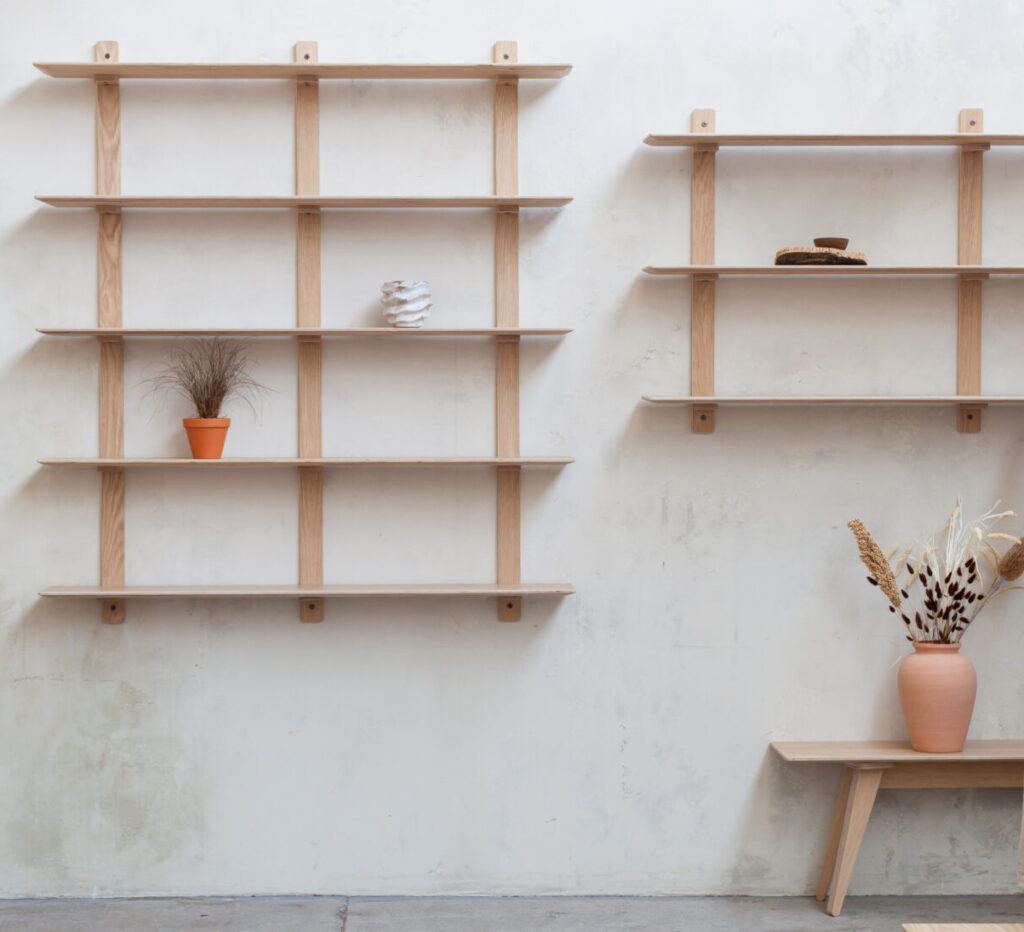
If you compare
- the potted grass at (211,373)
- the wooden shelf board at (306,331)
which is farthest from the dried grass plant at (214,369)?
the wooden shelf board at (306,331)

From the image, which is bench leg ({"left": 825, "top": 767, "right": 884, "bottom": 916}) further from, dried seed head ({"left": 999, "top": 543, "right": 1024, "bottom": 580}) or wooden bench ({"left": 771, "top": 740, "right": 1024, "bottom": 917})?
dried seed head ({"left": 999, "top": 543, "right": 1024, "bottom": 580})

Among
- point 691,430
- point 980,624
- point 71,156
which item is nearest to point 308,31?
point 71,156

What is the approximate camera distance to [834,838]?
321 cm

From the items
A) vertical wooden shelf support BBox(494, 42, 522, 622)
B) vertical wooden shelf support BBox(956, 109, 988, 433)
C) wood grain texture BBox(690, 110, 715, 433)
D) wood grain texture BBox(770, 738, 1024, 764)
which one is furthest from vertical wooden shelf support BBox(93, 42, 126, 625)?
vertical wooden shelf support BBox(956, 109, 988, 433)

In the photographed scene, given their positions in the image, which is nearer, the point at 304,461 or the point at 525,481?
the point at 304,461

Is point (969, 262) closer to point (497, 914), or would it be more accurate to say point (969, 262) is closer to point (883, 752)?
point (883, 752)

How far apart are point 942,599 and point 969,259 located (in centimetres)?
104

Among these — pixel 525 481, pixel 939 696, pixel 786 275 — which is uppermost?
pixel 786 275

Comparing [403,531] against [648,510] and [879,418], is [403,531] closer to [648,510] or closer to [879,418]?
[648,510]

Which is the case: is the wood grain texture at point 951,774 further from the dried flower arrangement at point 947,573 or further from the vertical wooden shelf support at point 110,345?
the vertical wooden shelf support at point 110,345

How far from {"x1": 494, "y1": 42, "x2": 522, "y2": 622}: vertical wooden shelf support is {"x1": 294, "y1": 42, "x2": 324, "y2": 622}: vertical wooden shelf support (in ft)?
1.79

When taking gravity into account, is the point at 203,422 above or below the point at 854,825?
above

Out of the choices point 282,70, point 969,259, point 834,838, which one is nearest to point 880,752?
point 834,838

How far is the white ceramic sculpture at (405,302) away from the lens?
3084 mm
